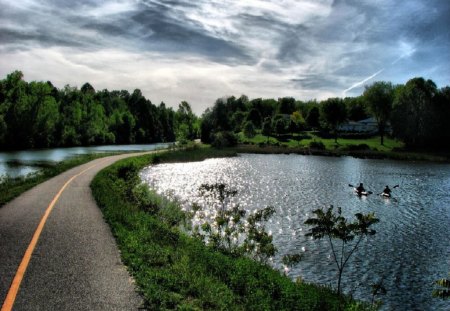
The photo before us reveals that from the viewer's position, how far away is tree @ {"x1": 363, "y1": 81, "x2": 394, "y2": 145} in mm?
110625

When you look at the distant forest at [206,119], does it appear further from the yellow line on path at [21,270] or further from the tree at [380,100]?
the yellow line on path at [21,270]

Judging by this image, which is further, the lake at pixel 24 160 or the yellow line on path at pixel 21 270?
the lake at pixel 24 160

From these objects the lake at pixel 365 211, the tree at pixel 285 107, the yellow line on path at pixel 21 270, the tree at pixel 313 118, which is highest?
the tree at pixel 285 107

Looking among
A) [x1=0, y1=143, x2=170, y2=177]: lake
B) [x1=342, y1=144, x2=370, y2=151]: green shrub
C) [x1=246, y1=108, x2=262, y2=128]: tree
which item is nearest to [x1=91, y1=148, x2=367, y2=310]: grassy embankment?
[x1=0, y1=143, x2=170, y2=177]: lake

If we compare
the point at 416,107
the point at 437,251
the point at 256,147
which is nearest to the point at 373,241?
the point at 437,251

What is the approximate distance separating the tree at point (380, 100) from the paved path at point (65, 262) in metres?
105

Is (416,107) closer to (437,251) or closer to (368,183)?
(368,183)

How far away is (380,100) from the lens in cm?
11075

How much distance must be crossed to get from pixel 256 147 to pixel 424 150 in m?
40.0

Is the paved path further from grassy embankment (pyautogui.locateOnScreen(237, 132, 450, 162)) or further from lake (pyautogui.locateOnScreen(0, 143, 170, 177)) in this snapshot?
grassy embankment (pyautogui.locateOnScreen(237, 132, 450, 162))

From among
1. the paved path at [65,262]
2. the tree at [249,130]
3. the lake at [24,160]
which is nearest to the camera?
the paved path at [65,262]

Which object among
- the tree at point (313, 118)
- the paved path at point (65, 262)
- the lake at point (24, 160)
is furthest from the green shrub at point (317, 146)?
the paved path at point (65, 262)

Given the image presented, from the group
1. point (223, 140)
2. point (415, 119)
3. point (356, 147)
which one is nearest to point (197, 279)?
point (223, 140)

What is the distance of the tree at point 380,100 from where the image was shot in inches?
4355
